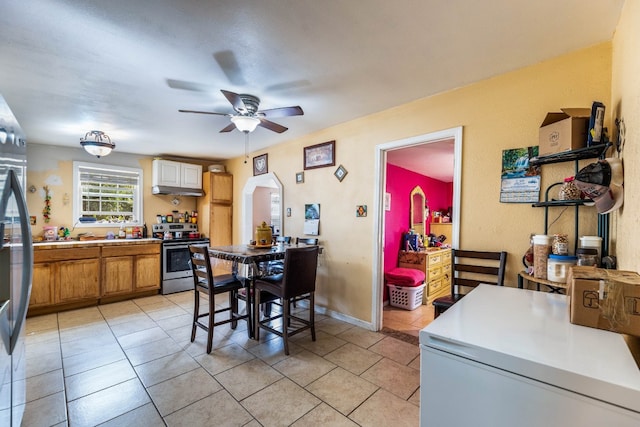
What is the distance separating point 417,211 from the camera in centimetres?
509

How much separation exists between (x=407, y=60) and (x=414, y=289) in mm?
2898

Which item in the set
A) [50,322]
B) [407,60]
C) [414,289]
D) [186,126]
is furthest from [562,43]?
[50,322]

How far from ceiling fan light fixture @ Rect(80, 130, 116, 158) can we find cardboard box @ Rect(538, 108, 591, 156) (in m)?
4.62

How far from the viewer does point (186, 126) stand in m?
3.54

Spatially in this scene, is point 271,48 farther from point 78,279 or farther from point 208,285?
point 78,279

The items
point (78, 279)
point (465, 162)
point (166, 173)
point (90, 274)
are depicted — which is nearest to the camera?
point (465, 162)

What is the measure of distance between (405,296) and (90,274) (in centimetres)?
447

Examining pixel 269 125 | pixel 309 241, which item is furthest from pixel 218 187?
pixel 269 125

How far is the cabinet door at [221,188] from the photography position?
5.28m

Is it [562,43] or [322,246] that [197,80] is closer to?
[322,246]

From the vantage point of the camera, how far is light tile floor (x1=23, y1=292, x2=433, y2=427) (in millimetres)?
1812

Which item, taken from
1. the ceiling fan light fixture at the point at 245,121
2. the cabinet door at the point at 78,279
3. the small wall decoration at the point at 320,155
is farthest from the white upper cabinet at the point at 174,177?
the ceiling fan light fixture at the point at 245,121

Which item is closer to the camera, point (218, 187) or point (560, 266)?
point (560, 266)

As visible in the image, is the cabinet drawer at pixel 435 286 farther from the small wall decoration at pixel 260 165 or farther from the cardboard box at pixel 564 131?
the small wall decoration at pixel 260 165
